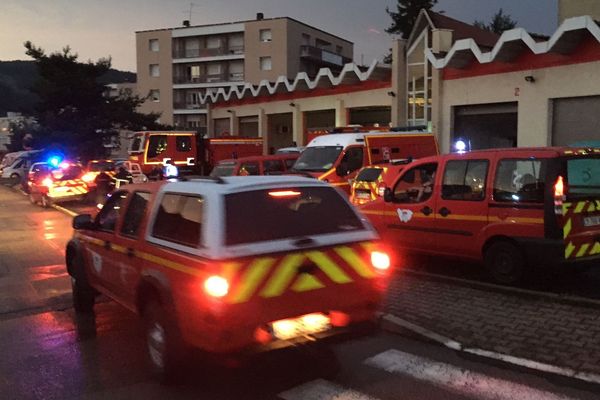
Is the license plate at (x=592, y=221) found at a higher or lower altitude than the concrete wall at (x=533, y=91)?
lower

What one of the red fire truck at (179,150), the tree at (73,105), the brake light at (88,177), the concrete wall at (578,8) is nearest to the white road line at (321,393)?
the red fire truck at (179,150)

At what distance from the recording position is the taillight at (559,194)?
22.8 ft

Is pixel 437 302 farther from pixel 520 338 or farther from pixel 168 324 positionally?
pixel 168 324

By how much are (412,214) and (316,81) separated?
71.0 feet

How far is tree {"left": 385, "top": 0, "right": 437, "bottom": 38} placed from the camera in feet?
191

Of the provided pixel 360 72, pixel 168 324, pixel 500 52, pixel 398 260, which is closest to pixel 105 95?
pixel 360 72

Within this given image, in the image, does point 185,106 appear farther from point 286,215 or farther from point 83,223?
point 286,215

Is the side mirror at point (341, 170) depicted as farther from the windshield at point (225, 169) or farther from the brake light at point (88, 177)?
the brake light at point (88, 177)

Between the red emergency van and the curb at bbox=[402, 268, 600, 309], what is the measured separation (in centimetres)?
29

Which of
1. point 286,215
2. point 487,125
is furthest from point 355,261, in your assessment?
point 487,125

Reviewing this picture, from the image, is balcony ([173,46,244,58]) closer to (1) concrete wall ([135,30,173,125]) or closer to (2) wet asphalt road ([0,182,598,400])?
(1) concrete wall ([135,30,173,125])

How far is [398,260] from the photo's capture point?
9562 mm

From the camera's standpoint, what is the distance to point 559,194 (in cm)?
695

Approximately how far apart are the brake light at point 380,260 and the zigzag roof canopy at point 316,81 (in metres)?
21.3
